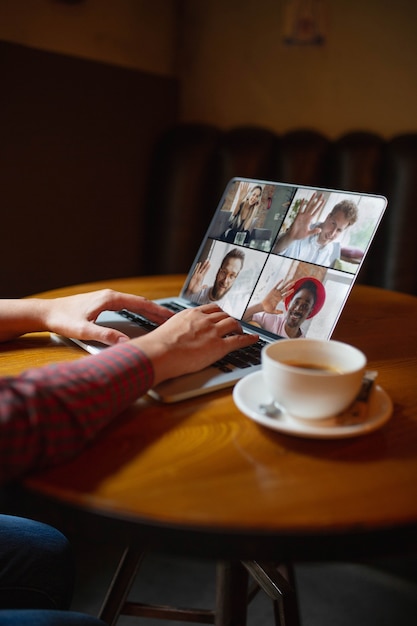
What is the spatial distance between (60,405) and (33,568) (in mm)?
376

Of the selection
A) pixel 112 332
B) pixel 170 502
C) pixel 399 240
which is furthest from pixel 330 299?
pixel 399 240

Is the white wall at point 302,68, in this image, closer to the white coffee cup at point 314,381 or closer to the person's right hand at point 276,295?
the person's right hand at point 276,295

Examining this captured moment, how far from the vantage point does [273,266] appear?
1091 millimetres

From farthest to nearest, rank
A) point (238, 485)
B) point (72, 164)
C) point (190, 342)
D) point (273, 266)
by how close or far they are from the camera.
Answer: point (72, 164) < point (273, 266) < point (190, 342) < point (238, 485)

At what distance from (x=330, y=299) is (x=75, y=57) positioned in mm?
1668

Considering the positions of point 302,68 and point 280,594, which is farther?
point 302,68

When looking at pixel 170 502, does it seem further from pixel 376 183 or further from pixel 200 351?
pixel 376 183

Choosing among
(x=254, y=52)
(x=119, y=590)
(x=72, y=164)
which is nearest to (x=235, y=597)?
(x=119, y=590)

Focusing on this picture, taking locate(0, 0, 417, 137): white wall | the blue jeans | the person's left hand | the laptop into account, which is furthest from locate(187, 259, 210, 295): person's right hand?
locate(0, 0, 417, 137): white wall

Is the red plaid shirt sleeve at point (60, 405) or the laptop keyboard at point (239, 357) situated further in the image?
the laptop keyboard at point (239, 357)

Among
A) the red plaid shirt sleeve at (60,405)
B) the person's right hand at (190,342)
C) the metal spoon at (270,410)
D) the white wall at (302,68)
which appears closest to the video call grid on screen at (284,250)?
the person's right hand at (190,342)

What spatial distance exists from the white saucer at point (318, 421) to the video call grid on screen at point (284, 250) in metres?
0.21

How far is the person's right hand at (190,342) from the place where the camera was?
80cm

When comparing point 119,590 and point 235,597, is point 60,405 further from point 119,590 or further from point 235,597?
point 119,590
